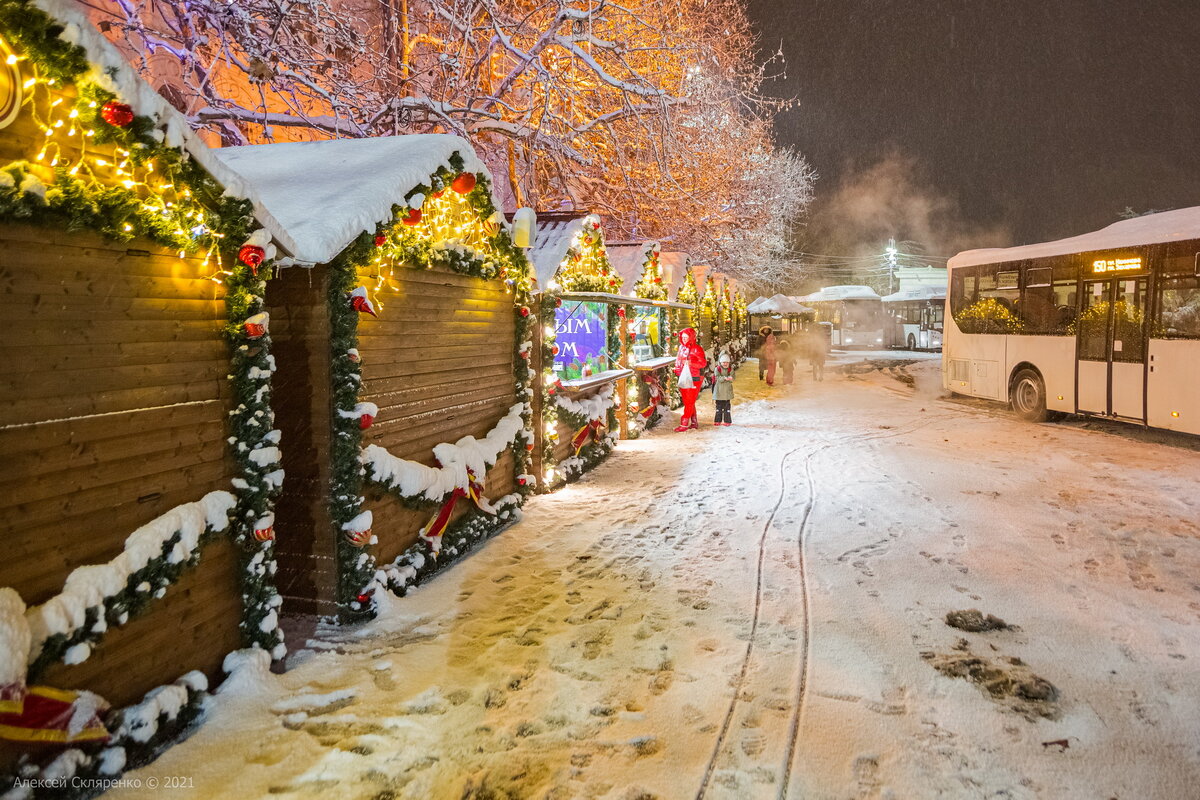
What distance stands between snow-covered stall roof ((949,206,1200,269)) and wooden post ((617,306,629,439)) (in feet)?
31.0

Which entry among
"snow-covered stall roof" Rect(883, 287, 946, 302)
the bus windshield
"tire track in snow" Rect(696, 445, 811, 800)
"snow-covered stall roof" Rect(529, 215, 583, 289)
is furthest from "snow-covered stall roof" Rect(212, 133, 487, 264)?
the bus windshield

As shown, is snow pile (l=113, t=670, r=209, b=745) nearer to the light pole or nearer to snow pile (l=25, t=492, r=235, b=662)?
snow pile (l=25, t=492, r=235, b=662)

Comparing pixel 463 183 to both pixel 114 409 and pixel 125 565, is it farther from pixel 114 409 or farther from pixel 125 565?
pixel 125 565

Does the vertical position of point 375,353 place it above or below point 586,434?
above

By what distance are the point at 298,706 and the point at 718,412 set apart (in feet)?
42.4

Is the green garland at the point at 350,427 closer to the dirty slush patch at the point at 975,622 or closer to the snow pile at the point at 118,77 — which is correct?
the snow pile at the point at 118,77

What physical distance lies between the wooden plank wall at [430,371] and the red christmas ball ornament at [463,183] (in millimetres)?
829

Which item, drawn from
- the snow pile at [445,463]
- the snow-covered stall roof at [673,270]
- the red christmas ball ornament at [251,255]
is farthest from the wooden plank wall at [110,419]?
the snow-covered stall roof at [673,270]

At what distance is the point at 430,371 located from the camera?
6605 mm

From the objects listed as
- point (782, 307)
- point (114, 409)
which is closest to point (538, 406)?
point (114, 409)

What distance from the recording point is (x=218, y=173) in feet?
12.6

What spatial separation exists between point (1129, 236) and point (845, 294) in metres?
46.2

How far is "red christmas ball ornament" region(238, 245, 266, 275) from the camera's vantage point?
4.09 metres

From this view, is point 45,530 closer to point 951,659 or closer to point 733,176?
point 951,659
